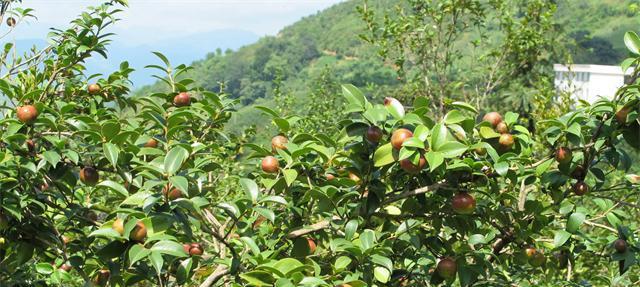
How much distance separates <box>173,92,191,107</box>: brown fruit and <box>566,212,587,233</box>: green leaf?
132cm

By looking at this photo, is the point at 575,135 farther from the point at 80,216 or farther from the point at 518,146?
the point at 80,216

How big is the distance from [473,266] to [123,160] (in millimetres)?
1081

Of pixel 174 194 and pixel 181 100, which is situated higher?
pixel 181 100

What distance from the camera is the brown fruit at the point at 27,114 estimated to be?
2031 mm

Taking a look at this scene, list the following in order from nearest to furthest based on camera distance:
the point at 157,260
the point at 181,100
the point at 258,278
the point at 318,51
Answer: the point at 157,260 → the point at 258,278 → the point at 181,100 → the point at 318,51

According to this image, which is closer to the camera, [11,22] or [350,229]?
[350,229]

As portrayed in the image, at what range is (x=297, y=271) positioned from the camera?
5.44 feet

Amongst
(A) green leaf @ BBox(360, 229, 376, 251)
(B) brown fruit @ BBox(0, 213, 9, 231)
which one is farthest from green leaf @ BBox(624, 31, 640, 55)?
(B) brown fruit @ BBox(0, 213, 9, 231)

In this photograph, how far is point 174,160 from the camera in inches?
67.8

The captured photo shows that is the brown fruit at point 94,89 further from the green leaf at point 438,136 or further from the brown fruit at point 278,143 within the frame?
the green leaf at point 438,136

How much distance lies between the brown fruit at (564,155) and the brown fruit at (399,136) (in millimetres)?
462

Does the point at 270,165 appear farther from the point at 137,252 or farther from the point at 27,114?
the point at 27,114

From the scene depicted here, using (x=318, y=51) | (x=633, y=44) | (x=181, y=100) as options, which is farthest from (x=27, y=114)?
(x=318, y=51)

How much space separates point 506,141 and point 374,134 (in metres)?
0.40
